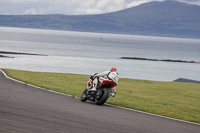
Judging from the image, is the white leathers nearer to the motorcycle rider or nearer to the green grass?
the motorcycle rider

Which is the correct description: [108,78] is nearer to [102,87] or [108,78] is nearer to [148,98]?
[102,87]

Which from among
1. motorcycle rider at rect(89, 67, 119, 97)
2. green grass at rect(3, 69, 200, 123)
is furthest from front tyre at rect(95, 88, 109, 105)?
green grass at rect(3, 69, 200, 123)

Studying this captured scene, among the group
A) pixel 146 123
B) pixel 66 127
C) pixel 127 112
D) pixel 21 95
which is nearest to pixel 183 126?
pixel 146 123

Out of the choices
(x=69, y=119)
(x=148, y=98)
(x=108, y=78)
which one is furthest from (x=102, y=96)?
(x=148, y=98)

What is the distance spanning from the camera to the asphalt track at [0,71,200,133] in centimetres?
909

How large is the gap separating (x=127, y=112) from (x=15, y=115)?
181 inches

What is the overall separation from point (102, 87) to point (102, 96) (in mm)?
373

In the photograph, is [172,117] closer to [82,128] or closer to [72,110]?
[72,110]

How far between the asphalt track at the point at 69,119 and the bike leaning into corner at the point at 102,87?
548mm

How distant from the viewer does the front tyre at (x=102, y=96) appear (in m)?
13.9

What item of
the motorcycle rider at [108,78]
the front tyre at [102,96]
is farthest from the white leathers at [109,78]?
Answer: the front tyre at [102,96]

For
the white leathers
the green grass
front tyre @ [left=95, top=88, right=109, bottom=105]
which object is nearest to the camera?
front tyre @ [left=95, top=88, right=109, bottom=105]

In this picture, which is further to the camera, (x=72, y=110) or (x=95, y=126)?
(x=72, y=110)

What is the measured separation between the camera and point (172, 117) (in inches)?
538
